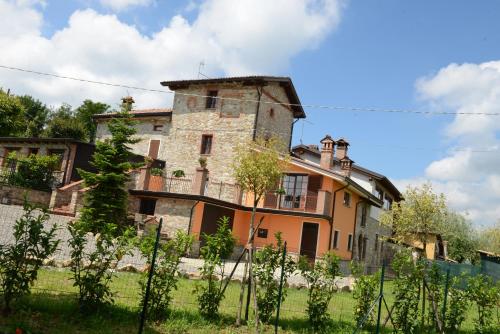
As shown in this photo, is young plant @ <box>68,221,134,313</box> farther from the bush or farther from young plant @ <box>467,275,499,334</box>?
the bush

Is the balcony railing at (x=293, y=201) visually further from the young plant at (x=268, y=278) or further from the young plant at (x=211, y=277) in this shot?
the young plant at (x=211, y=277)

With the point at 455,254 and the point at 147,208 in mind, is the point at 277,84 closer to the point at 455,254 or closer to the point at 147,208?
the point at 147,208

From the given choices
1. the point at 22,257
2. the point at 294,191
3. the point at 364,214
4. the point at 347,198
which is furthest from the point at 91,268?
the point at 364,214

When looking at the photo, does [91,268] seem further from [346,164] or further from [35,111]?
[35,111]

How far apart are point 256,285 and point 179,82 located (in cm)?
2054

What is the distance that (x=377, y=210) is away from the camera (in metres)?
31.7

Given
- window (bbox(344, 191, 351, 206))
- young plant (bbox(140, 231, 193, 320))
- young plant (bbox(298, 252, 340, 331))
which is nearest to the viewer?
young plant (bbox(140, 231, 193, 320))

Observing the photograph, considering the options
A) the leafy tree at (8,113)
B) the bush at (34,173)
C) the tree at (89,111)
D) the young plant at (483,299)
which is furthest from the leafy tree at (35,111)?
the young plant at (483,299)

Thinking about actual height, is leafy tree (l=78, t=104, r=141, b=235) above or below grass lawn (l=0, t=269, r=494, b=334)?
above

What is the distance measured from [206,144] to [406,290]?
18798mm

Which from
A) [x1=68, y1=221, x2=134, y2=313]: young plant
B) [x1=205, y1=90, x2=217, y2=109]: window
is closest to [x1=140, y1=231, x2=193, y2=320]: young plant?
[x1=68, y1=221, x2=134, y2=313]: young plant

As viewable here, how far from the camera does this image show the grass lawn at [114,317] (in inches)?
251

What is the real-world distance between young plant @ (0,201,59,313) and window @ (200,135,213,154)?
63.4 ft

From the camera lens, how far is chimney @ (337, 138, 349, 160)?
2883 cm
